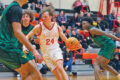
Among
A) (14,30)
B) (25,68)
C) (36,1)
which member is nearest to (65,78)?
(25,68)

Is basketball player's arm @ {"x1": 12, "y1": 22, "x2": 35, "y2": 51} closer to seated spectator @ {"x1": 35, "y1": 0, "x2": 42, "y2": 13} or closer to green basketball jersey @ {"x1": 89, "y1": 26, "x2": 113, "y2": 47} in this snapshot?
green basketball jersey @ {"x1": 89, "y1": 26, "x2": 113, "y2": 47}

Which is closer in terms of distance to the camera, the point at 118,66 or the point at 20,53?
the point at 20,53

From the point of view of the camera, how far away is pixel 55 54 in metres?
6.05

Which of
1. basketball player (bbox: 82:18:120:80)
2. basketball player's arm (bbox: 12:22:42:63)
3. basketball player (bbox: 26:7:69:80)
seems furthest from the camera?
basketball player (bbox: 82:18:120:80)

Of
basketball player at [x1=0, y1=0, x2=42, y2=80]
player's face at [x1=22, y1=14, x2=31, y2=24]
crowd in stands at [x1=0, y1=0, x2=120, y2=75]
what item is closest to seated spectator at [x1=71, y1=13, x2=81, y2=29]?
crowd in stands at [x1=0, y1=0, x2=120, y2=75]

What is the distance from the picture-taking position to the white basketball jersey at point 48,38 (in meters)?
6.18

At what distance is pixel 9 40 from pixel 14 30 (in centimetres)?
41

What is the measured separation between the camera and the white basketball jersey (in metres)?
6.18

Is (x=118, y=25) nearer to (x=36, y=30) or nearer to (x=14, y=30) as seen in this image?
(x=36, y=30)

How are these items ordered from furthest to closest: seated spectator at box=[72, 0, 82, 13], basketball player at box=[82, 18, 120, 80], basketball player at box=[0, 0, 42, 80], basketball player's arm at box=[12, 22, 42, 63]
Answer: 1. seated spectator at box=[72, 0, 82, 13]
2. basketball player at box=[82, 18, 120, 80]
3. basketball player at box=[0, 0, 42, 80]
4. basketball player's arm at box=[12, 22, 42, 63]

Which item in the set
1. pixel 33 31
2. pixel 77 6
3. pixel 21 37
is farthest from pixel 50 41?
pixel 77 6

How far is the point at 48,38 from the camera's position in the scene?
246 inches

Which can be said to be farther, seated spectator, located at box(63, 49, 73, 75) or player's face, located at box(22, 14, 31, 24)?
seated spectator, located at box(63, 49, 73, 75)

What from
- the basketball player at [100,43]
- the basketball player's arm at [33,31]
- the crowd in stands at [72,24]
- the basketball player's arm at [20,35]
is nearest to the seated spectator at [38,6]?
the crowd in stands at [72,24]
